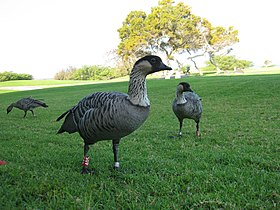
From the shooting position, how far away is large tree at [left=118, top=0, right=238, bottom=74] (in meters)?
47.4

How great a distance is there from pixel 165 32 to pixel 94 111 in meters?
46.4

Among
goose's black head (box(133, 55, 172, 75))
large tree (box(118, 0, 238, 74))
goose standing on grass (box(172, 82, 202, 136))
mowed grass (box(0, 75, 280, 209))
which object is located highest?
large tree (box(118, 0, 238, 74))

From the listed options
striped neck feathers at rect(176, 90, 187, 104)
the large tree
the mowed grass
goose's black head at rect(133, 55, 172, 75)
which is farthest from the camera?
the large tree

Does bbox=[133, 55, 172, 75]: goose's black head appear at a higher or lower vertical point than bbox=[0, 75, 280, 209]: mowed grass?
higher

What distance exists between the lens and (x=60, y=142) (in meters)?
6.92

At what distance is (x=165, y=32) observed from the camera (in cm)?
4809

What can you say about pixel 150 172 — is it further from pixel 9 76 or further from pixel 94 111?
pixel 9 76

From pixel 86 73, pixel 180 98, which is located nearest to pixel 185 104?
pixel 180 98

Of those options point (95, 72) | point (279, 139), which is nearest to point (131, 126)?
point (279, 139)

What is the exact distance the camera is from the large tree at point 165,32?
156 ft

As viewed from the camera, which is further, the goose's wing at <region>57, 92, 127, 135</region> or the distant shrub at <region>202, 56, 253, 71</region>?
the distant shrub at <region>202, 56, 253, 71</region>

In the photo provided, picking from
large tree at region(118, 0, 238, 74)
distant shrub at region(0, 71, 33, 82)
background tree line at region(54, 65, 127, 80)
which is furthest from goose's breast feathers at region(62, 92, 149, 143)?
distant shrub at region(0, 71, 33, 82)

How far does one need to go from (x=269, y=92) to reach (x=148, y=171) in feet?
46.3

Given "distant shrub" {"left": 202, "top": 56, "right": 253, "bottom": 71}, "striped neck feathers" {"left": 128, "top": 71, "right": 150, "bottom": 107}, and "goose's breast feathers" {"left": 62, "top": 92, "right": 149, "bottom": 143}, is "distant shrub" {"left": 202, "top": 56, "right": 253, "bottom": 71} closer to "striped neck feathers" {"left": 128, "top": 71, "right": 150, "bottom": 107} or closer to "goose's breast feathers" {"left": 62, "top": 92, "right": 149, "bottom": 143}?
"striped neck feathers" {"left": 128, "top": 71, "right": 150, "bottom": 107}
